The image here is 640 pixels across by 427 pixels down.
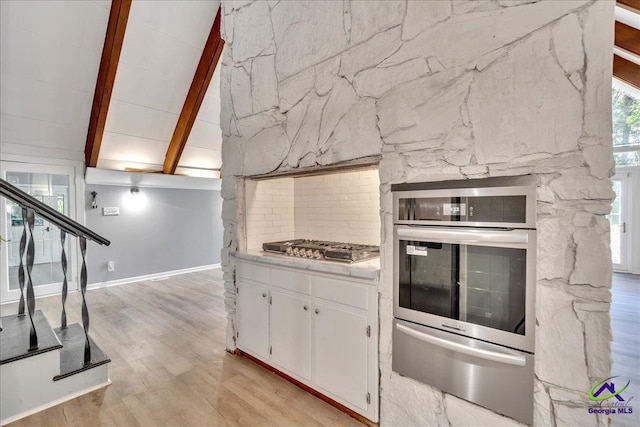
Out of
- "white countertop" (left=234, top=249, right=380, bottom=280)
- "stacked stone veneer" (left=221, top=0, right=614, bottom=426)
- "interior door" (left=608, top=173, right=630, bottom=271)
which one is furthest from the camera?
"interior door" (left=608, top=173, right=630, bottom=271)

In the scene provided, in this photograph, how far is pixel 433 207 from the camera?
5.85 feet

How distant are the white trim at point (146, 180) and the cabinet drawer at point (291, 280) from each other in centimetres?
407

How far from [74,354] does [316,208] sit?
8.38 feet

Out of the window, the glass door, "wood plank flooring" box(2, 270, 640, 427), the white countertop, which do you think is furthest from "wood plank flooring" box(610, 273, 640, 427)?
the glass door

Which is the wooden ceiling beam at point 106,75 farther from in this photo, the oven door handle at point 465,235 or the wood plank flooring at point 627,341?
the wood plank flooring at point 627,341

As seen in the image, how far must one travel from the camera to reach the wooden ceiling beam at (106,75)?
3.70m

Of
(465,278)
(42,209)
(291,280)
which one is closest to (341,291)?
(291,280)

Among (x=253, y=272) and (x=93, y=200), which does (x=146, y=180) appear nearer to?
(x=93, y=200)

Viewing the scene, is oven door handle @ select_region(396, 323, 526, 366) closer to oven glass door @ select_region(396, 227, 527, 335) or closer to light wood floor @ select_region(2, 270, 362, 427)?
oven glass door @ select_region(396, 227, 527, 335)

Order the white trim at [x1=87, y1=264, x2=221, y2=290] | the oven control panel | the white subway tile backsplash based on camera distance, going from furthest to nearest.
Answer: the white trim at [x1=87, y1=264, x2=221, y2=290]
the white subway tile backsplash
the oven control panel

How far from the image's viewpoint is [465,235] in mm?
1661

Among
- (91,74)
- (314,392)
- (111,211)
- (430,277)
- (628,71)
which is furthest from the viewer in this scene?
(111,211)

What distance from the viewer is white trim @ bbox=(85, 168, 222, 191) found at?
17.0 ft

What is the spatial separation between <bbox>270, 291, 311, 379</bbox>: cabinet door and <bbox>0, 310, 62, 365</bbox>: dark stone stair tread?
165 cm
